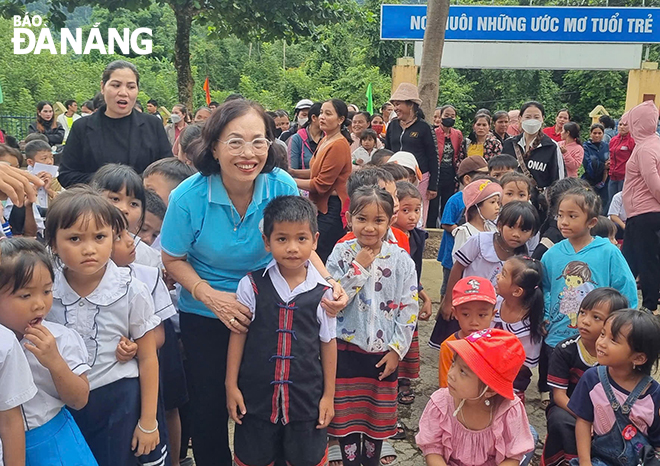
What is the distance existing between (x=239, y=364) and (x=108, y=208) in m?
0.79

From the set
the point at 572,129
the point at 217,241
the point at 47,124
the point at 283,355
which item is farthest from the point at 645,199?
the point at 47,124

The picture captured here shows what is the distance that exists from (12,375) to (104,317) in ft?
1.27

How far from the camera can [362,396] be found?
9.25 ft

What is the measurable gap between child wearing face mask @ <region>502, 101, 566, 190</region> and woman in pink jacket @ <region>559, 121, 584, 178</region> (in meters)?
1.32

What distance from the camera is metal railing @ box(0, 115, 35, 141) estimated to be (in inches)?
637

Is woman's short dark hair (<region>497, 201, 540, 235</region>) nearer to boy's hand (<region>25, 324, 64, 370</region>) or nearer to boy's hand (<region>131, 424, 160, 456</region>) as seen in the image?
boy's hand (<region>131, 424, 160, 456</region>)

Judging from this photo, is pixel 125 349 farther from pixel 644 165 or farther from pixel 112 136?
pixel 644 165

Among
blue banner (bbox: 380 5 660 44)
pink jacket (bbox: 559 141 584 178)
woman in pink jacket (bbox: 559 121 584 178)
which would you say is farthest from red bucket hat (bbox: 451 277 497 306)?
blue banner (bbox: 380 5 660 44)

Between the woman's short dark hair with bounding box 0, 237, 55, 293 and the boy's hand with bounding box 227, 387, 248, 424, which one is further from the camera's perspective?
the boy's hand with bounding box 227, 387, 248, 424

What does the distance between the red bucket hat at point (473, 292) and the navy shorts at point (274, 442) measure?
1003mm

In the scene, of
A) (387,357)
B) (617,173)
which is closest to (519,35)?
(617,173)

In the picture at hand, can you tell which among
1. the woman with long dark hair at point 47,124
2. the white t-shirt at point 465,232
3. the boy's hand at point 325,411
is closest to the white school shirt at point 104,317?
the boy's hand at point 325,411

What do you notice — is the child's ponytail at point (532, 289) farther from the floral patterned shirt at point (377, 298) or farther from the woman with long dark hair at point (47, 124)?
the woman with long dark hair at point (47, 124)

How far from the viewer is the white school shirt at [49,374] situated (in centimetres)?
187
